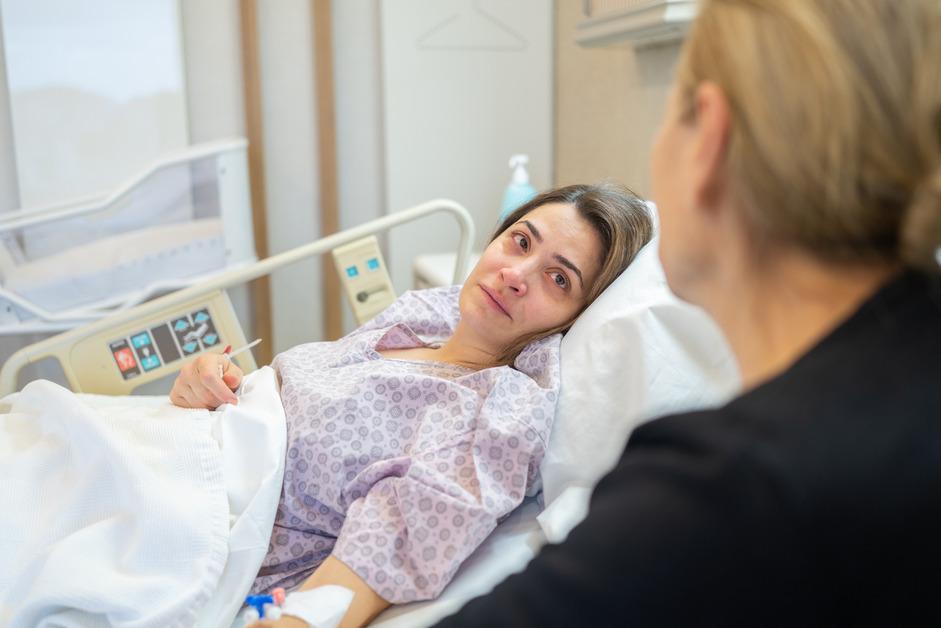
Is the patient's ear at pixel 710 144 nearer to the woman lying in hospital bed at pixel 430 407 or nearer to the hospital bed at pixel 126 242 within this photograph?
the woman lying in hospital bed at pixel 430 407

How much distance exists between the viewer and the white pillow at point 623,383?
1.31m

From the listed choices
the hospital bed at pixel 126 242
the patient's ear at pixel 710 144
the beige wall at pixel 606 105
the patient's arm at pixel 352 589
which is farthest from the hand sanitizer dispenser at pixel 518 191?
the patient's ear at pixel 710 144

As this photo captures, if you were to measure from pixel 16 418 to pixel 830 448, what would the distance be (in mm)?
1310

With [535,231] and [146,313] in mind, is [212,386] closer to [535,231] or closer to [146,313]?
[146,313]

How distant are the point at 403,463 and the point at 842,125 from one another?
0.83m

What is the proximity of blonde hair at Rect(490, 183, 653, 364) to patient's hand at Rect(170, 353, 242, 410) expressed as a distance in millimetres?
467

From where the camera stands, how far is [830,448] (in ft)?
1.83

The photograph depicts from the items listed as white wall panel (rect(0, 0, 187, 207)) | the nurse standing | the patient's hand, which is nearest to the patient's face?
the patient's hand

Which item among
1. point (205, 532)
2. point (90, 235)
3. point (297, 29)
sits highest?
point (297, 29)

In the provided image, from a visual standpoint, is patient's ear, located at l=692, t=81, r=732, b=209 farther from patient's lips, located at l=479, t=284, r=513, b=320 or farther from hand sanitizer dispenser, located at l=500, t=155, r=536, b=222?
hand sanitizer dispenser, located at l=500, t=155, r=536, b=222

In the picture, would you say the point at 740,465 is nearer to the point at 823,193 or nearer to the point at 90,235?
the point at 823,193

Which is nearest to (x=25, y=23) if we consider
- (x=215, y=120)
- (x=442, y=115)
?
(x=215, y=120)

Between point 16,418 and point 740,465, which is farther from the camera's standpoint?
point 16,418

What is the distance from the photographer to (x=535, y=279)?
1529mm
